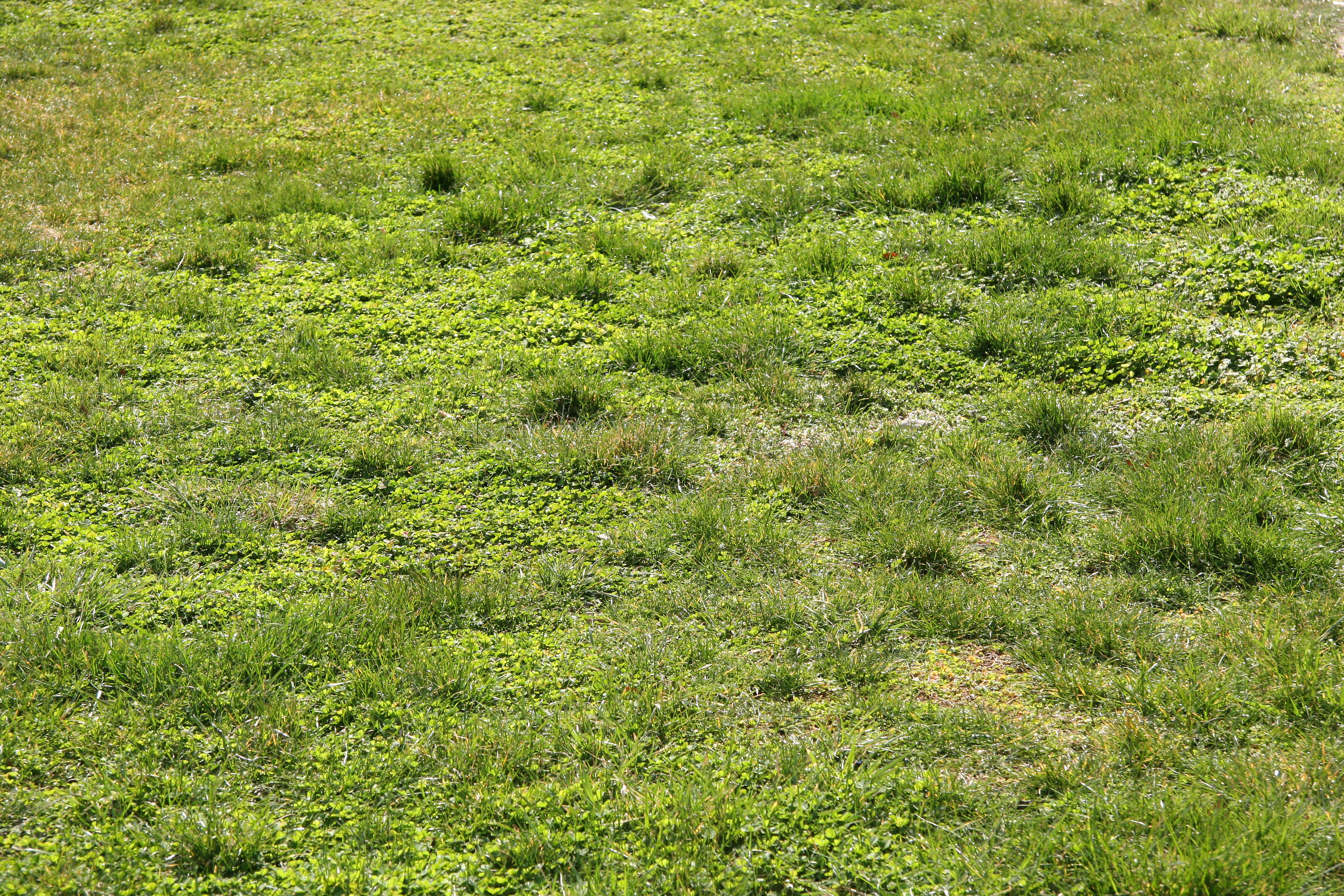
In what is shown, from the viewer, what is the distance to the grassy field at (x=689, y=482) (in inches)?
134

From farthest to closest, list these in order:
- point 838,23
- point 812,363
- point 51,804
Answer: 1. point 838,23
2. point 812,363
3. point 51,804

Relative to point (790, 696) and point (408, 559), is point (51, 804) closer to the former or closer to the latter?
point (408, 559)

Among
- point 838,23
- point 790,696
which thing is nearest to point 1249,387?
point 790,696

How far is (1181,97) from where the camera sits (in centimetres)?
811

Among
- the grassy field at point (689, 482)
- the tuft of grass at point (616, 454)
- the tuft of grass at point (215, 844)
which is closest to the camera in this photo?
the tuft of grass at point (215, 844)

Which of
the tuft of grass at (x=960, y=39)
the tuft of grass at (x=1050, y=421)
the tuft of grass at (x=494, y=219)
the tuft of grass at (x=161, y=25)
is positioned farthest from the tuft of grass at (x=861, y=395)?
the tuft of grass at (x=161, y=25)

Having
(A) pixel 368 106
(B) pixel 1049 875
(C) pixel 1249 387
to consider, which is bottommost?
(B) pixel 1049 875

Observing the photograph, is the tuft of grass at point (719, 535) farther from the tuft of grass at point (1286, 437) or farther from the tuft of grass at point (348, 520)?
the tuft of grass at point (1286, 437)

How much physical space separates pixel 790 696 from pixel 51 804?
2.40 m

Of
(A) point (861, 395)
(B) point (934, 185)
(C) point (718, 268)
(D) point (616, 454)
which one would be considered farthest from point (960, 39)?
(D) point (616, 454)

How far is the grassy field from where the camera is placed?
3.40 m

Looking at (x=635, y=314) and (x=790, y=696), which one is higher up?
(x=635, y=314)

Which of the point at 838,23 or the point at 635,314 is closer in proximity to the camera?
the point at 635,314

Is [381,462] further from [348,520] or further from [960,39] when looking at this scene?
[960,39]
